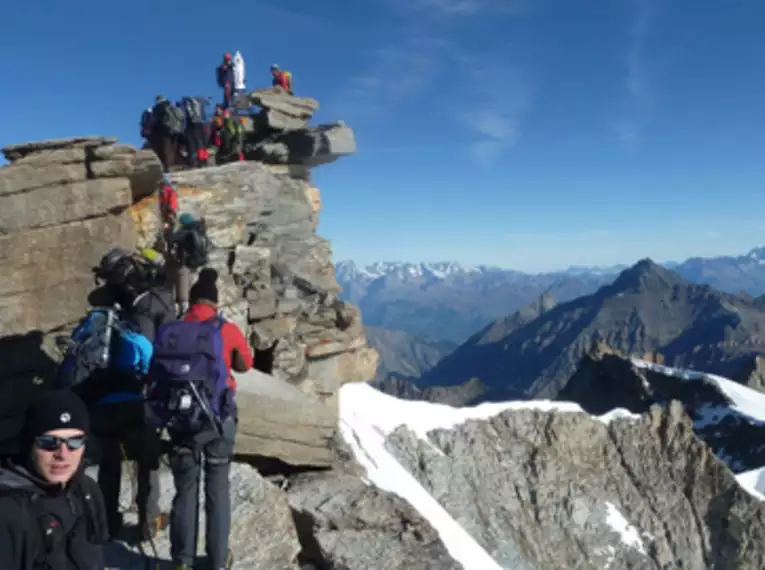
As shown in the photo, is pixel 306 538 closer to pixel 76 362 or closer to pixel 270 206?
pixel 76 362

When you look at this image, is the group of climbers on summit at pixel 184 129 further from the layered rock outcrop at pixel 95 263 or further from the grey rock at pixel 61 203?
the grey rock at pixel 61 203

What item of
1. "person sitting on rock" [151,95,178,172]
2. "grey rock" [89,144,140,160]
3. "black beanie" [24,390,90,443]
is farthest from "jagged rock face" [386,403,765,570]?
"black beanie" [24,390,90,443]

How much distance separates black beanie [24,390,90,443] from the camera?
5.04 metres

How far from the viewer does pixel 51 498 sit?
504 centimetres

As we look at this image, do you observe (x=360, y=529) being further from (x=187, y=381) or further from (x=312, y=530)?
(x=187, y=381)

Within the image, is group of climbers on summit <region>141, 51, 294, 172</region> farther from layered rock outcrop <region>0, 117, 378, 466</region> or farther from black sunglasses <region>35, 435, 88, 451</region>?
black sunglasses <region>35, 435, 88, 451</region>

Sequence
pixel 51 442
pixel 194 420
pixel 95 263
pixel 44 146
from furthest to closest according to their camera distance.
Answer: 1. pixel 95 263
2. pixel 44 146
3. pixel 194 420
4. pixel 51 442

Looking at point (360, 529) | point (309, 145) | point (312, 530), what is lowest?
point (360, 529)

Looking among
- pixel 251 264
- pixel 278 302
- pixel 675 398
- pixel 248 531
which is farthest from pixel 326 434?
pixel 675 398

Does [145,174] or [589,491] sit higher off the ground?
[145,174]

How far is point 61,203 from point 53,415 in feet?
42.3

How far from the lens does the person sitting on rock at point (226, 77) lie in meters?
35.4

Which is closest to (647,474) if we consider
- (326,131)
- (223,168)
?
(326,131)

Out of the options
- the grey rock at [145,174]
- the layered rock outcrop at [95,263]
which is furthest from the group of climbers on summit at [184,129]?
the grey rock at [145,174]
